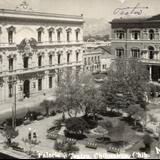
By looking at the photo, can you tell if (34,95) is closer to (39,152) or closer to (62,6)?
(39,152)

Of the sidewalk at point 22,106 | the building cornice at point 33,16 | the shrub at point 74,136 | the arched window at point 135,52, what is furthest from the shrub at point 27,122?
the arched window at point 135,52

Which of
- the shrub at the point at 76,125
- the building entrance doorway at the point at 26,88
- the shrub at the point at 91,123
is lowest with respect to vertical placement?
the shrub at the point at 91,123

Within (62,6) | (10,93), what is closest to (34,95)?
(10,93)

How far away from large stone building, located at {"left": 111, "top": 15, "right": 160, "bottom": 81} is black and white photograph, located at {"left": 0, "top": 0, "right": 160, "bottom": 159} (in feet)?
0.63

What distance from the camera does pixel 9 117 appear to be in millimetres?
46406

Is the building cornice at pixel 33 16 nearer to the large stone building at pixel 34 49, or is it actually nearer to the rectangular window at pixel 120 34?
the large stone building at pixel 34 49

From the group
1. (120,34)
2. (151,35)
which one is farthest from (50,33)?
(151,35)

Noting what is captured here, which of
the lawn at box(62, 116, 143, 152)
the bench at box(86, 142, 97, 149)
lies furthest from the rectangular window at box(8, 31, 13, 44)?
the bench at box(86, 142, 97, 149)

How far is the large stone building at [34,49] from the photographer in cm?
5522

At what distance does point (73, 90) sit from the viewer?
4019 centimetres

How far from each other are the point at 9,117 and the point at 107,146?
1734 centimetres

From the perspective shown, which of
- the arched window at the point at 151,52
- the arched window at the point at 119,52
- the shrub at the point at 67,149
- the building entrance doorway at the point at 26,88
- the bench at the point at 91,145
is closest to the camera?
the shrub at the point at 67,149

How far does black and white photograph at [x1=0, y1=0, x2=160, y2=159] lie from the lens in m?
34.3

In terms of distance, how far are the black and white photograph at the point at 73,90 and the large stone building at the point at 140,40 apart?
0.63ft
